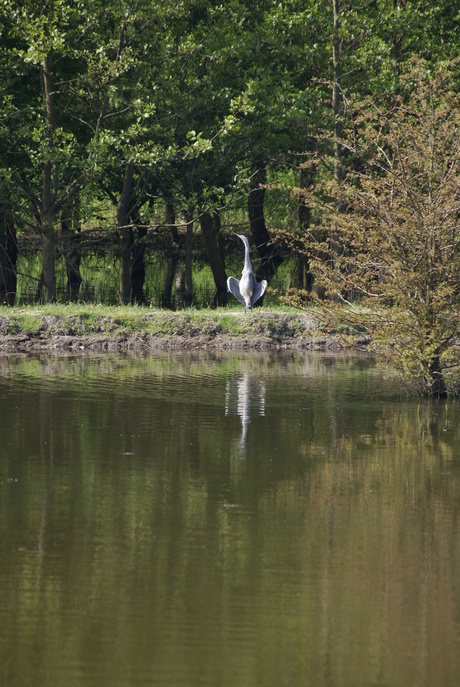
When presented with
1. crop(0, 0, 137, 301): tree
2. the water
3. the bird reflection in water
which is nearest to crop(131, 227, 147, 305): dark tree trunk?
crop(0, 0, 137, 301): tree

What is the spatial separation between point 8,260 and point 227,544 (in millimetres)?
24259

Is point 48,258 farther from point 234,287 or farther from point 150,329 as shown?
point 150,329

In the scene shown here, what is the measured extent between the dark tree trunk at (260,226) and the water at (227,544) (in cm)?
1888

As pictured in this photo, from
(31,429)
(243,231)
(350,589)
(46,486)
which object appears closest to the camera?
(350,589)

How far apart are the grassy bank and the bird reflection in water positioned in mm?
4695

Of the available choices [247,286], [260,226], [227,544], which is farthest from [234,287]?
[227,544]

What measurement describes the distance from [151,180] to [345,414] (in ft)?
56.0

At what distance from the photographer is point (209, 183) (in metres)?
29.5

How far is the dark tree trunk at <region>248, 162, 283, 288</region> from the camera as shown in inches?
1275

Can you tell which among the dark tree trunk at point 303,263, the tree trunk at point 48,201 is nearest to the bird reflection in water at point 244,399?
the tree trunk at point 48,201

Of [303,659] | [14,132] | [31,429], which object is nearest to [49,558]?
[303,659]

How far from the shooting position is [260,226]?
33.4m

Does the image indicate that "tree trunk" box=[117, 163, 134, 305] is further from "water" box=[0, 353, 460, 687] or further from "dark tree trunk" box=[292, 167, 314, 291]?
"water" box=[0, 353, 460, 687]

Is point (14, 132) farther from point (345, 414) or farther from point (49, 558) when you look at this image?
point (49, 558)
